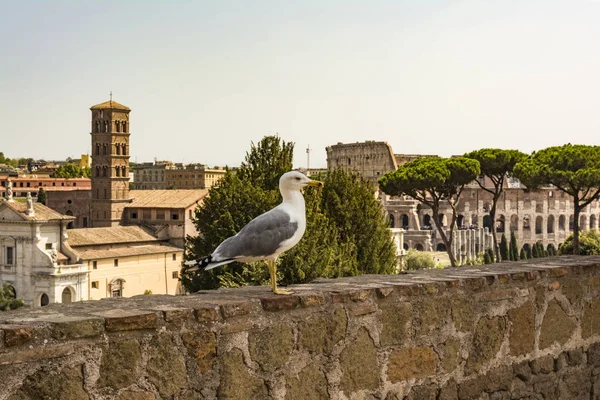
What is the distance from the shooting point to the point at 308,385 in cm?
378

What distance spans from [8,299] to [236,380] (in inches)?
2097

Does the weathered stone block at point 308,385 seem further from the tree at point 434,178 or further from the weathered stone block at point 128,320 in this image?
the tree at point 434,178

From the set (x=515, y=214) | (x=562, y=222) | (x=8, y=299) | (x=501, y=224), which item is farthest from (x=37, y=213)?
(x=562, y=222)

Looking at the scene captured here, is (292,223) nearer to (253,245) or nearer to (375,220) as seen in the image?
(253,245)

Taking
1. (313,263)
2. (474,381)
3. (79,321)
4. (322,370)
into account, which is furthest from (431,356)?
(313,263)

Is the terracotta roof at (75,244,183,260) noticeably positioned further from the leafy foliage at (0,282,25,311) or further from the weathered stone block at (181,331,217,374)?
the weathered stone block at (181,331,217,374)

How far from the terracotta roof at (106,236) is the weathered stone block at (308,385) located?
182 feet

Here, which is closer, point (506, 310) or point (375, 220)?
point (506, 310)

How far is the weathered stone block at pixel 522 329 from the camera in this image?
4.75 m

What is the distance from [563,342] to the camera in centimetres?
505

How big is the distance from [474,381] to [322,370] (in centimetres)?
112

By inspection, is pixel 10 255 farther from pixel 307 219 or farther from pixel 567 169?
pixel 307 219

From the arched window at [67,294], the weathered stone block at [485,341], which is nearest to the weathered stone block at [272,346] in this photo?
the weathered stone block at [485,341]

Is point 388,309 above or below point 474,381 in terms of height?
above
